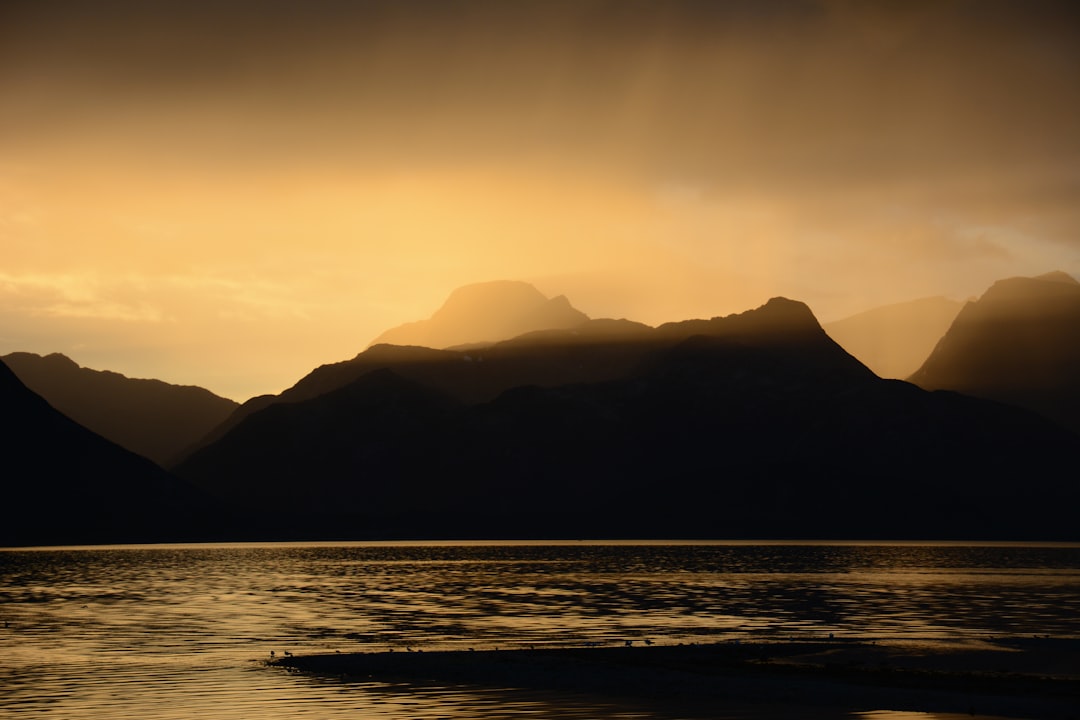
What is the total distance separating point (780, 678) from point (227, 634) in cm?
4611

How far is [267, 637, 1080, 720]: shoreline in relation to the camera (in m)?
57.4

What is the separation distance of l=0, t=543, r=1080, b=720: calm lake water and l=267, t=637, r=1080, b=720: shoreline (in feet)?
12.9

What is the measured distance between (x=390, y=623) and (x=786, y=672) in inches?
1833

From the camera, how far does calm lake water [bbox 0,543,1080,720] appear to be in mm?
59000

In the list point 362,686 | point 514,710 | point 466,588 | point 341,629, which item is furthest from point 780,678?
point 466,588

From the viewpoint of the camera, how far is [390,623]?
105 m

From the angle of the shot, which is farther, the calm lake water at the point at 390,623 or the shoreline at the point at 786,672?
the calm lake water at the point at 390,623

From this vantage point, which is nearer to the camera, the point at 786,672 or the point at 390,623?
the point at 786,672

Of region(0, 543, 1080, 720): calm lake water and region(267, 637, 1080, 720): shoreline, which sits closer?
region(267, 637, 1080, 720): shoreline

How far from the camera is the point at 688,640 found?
8744 cm

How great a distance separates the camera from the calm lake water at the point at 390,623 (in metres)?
59.0

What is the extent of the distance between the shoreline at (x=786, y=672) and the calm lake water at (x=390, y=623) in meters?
3.95

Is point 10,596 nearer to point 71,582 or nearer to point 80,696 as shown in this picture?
point 71,582

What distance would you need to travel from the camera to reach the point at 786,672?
66812 mm
